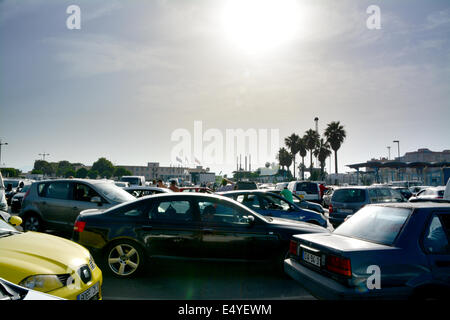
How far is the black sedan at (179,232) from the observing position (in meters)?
5.39

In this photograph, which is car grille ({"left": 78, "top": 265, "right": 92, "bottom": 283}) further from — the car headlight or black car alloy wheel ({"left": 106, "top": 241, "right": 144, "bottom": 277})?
black car alloy wheel ({"left": 106, "top": 241, "right": 144, "bottom": 277})

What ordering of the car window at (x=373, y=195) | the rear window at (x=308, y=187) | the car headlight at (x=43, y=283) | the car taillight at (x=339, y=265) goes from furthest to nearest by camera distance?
the rear window at (x=308, y=187), the car window at (x=373, y=195), the car taillight at (x=339, y=265), the car headlight at (x=43, y=283)

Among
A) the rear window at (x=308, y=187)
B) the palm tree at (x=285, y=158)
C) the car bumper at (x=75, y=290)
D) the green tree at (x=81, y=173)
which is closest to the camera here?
the car bumper at (x=75, y=290)

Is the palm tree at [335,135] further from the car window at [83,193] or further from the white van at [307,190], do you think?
the car window at [83,193]

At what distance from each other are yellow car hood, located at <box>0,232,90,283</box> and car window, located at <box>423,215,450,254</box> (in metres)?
3.85

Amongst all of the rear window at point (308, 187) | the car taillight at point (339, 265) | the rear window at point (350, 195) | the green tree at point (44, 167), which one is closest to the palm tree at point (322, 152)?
the rear window at point (308, 187)

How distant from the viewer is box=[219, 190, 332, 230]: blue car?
8.73m

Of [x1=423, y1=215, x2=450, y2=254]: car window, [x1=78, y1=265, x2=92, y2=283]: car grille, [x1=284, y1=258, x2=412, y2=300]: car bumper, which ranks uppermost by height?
[x1=423, y1=215, x2=450, y2=254]: car window

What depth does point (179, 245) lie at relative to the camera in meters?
5.40

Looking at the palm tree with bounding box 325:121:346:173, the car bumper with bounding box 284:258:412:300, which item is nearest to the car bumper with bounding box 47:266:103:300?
the car bumper with bounding box 284:258:412:300

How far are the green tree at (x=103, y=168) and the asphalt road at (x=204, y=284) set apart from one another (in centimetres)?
13049
